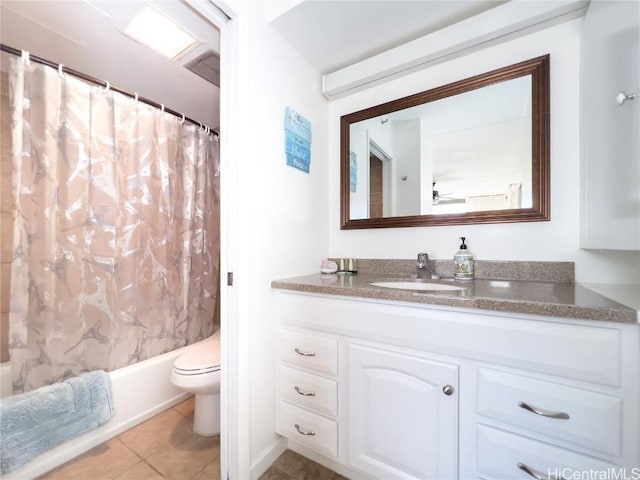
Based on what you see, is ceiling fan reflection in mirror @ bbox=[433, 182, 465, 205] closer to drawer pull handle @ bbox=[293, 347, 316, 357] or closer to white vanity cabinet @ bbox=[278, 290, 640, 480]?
white vanity cabinet @ bbox=[278, 290, 640, 480]

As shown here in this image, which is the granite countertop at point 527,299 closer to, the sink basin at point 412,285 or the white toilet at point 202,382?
the sink basin at point 412,285

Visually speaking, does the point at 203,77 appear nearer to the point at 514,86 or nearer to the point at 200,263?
the point at 200,263

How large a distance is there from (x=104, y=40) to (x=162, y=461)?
221cm

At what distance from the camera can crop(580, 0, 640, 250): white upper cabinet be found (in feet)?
2.26

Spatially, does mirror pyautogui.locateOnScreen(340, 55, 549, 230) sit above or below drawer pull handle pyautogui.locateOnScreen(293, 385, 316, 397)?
above

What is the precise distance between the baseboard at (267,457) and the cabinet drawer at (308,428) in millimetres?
79

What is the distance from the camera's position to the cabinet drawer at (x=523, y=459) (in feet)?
2.19

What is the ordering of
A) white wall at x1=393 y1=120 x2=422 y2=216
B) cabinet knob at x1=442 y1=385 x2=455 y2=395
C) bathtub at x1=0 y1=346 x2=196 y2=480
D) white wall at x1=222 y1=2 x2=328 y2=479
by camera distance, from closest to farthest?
1. cabinet knob at x1=442 y1=385 x2=455 y2=395
2. white wall at x1=222 y1=2 x2=328 y2=479
3. bathtub at x1=0 y1=346 x2=196 y2=480
4. white wall at x1=393 y1=120 x2=422 y2=216

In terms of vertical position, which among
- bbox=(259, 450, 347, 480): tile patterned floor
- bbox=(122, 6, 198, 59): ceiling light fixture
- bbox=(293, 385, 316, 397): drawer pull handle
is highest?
bbox=(122, 6, 198, 59): ceiling light fixture

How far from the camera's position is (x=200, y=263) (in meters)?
1.87

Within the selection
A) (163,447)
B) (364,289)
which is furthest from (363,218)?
(163,447)

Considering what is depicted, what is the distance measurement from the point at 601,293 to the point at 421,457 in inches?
32.8

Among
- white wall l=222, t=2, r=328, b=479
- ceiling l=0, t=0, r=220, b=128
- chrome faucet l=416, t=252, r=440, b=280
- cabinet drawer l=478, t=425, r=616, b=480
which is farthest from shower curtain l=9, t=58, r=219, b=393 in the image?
cabinet drawer l=478, t=425, r=616, b=480

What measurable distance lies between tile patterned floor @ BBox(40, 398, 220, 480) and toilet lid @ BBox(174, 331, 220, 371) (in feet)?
1.30
